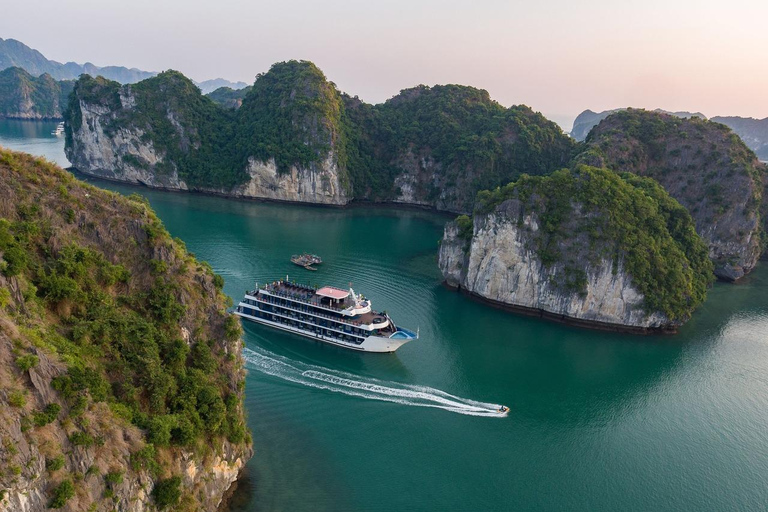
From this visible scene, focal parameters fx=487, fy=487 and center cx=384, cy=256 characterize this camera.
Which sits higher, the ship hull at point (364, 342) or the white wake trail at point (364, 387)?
the ship hull at point (364, 342)

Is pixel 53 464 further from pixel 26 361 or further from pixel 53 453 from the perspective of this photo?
pixel 26 361

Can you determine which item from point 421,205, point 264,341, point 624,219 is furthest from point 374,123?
point 264,341

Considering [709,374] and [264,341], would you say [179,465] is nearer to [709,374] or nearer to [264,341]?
[264,341]

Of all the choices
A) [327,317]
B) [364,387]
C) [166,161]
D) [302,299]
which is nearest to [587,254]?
[327,317]

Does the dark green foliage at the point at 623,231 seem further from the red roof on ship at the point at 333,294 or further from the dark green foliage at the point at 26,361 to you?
the dark green foliage at the point at 26,361

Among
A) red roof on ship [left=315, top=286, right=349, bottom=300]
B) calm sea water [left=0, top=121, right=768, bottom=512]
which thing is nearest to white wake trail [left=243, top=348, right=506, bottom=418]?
calm sea water [left=0, top=121, right=768, bottom=512]

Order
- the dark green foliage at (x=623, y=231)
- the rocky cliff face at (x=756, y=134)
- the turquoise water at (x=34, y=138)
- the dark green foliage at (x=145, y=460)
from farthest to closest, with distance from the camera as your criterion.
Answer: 1. the rocky cliff face at (x=756, y=134)
2. the turquoise water at (x=34, y=138)
3. the dark green foliage at (x=623, y=231)
4. the dark green foliage at (x=145, y=460)

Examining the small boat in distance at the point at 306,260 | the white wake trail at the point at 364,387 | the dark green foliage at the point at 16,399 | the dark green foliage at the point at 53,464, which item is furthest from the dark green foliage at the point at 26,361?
the small boat in distance at the point at 306,260

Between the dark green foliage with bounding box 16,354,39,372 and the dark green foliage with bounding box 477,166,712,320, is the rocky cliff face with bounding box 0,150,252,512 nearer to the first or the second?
the dark green foliage with bounding box 16,354,39,372
